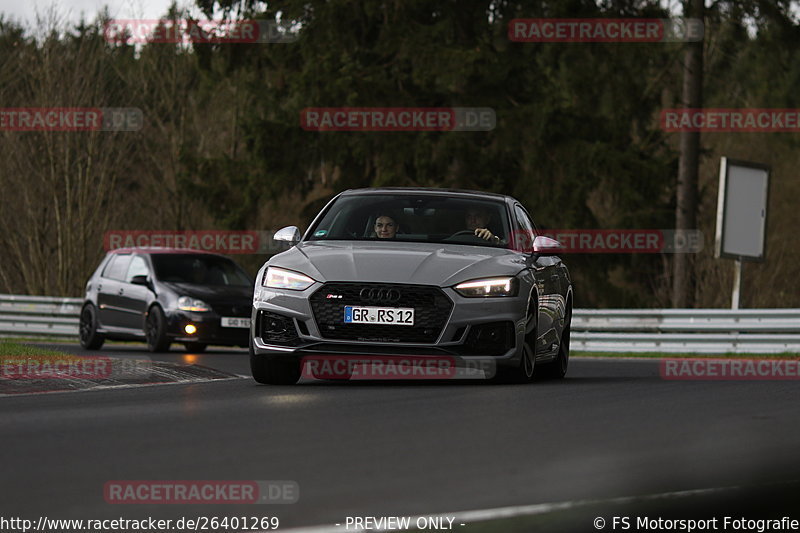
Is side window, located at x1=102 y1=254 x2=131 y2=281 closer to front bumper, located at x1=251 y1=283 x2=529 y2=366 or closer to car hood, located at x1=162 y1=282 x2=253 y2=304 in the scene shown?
car hood, located at x1=162 y1=282 x2=253 y2=304

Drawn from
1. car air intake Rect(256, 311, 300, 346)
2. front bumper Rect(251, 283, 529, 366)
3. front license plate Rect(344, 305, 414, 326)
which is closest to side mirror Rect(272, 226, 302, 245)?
front bumper Rect(251, 283, 529, 366)

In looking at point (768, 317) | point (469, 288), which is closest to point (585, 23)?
point (768, 317)

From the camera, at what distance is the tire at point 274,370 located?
1245 centimetres

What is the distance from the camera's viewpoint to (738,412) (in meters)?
10.3

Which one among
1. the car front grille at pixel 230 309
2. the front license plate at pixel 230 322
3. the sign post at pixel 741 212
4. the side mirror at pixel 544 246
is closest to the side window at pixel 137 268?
the car front grille at pixel 230 309

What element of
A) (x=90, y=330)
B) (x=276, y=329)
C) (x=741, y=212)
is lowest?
(x=90, y=330)

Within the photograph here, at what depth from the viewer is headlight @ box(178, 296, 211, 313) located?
22.2m

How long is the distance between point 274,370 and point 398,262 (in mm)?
1547

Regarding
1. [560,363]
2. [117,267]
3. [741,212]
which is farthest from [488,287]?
[741,212]

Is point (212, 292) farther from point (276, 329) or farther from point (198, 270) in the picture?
point (276, 329)

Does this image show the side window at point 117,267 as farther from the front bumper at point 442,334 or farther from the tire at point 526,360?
the tire at point 526,360

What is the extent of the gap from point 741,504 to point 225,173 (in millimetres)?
30394

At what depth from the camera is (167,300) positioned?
2248 centimetres

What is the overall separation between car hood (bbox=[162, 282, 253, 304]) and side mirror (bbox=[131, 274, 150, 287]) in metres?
0.44
